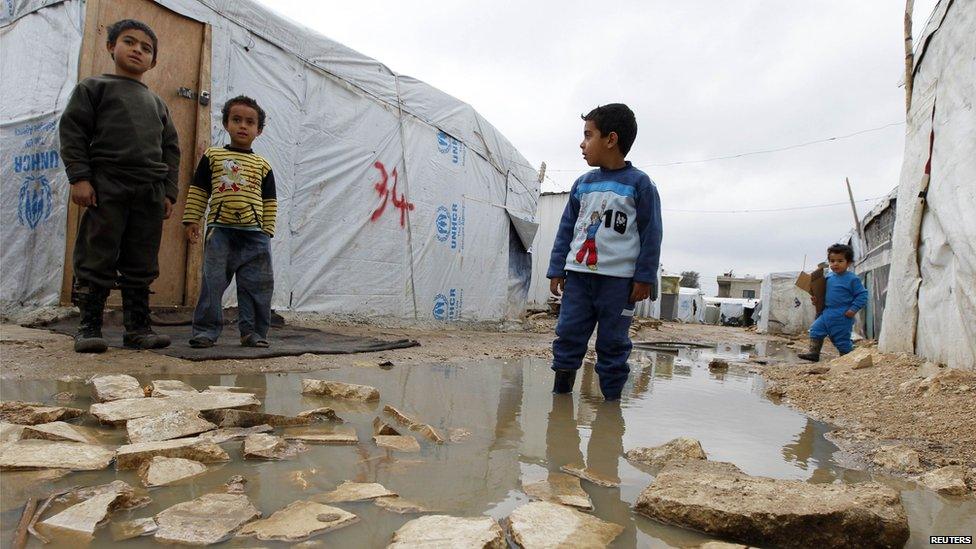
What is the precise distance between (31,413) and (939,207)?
4548 mm

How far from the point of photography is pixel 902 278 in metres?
4.12

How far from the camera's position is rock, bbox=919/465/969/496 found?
1442mm

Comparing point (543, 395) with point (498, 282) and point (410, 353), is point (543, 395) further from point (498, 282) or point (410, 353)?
point (498, 282)

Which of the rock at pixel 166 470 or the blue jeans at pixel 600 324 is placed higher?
the blue jeans at pixel 600 324

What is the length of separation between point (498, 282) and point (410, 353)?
16.9ft

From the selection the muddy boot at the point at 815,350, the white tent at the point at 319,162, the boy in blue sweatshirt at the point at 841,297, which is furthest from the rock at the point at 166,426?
the muddy boot at the point at 815,350

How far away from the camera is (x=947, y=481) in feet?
4.84

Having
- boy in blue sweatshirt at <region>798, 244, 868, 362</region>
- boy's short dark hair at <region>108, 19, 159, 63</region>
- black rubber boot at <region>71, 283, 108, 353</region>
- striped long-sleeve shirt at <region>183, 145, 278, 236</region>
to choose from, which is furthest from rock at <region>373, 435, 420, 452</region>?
boy in blue sweatshirt at <region>798, 244, 868, 362</region>

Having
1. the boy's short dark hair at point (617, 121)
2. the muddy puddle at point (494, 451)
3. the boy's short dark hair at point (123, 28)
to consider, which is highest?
the boy's short dark hair at point (123, 28)

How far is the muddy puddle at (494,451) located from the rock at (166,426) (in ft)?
0.21

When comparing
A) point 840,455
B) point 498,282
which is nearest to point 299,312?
point 498,282

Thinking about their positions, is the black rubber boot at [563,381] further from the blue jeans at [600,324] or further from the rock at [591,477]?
the rock at [591,477]

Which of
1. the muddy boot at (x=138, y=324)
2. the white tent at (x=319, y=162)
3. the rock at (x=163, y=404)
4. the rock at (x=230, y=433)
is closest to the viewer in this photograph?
the rock at (x=230, y=433)

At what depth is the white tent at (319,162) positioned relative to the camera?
4145 mm
